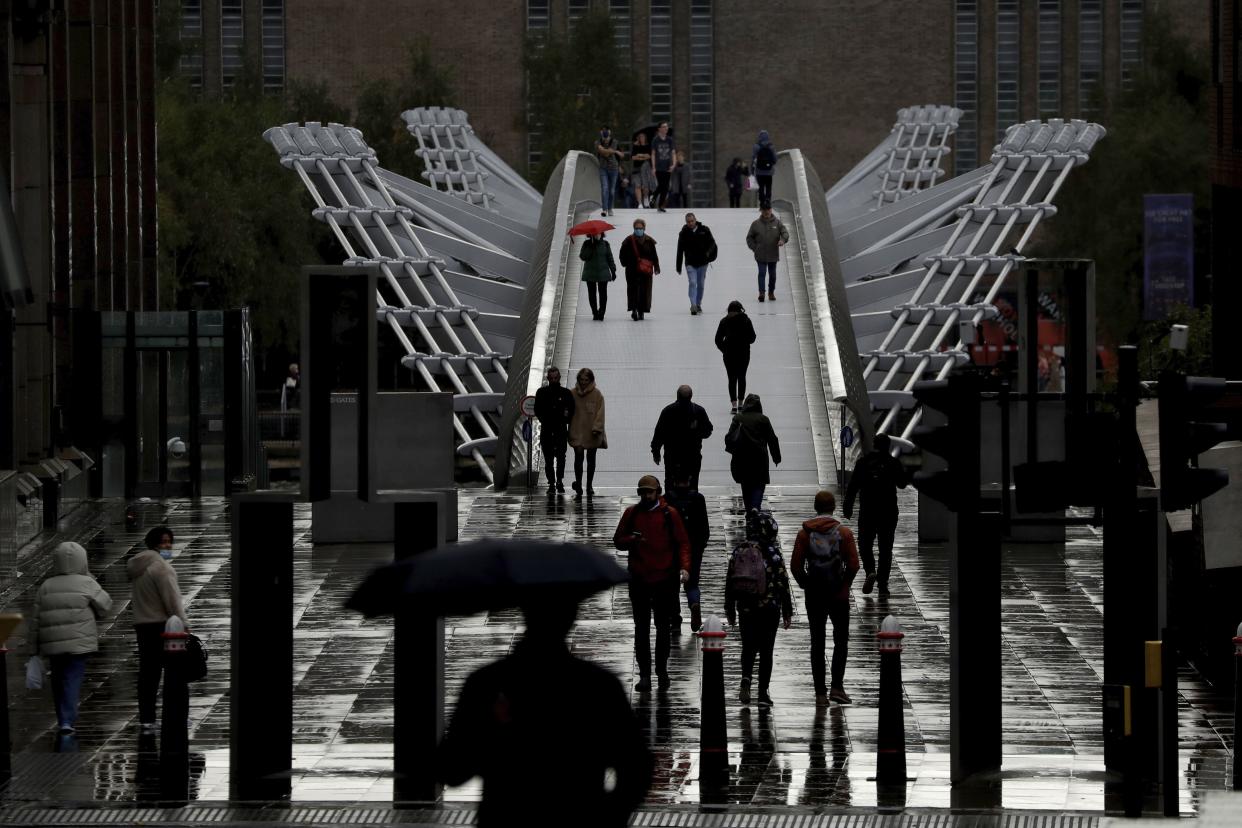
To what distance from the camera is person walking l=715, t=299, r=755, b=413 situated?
2875 centimetres

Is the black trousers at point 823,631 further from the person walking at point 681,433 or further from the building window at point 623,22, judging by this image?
the building window at point 623,22

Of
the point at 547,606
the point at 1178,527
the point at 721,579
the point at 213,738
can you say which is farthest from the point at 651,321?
the point at 547,606

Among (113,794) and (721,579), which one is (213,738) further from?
(721,579)

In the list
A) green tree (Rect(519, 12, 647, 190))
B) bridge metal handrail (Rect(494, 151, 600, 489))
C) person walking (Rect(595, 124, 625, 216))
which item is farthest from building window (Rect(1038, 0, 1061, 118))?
person walking (Rect(595, 124, 625, 216))

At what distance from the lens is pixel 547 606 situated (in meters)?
6.98

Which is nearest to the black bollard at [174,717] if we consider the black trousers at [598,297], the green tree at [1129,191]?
the black trousers at [598,297]

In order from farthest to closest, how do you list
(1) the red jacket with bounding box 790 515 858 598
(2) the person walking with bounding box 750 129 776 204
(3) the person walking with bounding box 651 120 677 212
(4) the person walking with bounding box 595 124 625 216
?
(3) the person walking with bounding box 651 120 677 212
(4) the person walking with bounding box 595 124 625 216
(2) the person walking with bounding box 750 129 776 204
(1) the red jacket with bounding box 790 515 858 598

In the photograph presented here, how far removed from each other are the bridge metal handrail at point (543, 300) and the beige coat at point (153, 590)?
13069 millimetres

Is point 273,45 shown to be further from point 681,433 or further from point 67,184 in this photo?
point 681,433

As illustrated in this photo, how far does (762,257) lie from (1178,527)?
1897 cm

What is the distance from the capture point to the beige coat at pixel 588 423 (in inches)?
1009

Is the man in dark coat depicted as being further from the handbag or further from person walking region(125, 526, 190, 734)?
the handbag

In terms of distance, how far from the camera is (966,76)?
83.1m

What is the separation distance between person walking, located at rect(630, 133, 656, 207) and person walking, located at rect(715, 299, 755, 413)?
15706 millimetres
